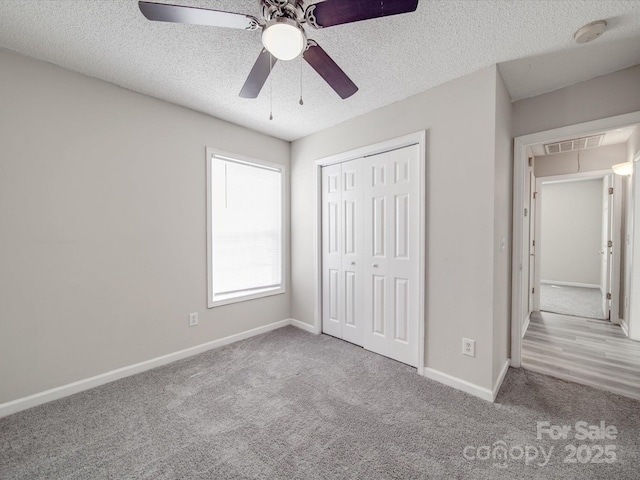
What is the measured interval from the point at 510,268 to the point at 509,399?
1114mm

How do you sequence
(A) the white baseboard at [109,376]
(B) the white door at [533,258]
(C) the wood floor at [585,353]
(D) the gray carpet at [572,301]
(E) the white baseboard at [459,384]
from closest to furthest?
(A) the white baseboard at [109,376], (E) the white baseboard at [459,384], (C) the wood floor at [585,353], (B) the white door at [533,258], (D) the gray carpet at [572,301]

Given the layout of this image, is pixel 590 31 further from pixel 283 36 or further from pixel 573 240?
pixel 573 240

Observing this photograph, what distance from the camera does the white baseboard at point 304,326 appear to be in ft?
11.3

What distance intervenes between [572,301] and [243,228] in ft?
18.9

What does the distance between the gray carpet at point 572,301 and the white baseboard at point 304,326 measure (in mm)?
3769

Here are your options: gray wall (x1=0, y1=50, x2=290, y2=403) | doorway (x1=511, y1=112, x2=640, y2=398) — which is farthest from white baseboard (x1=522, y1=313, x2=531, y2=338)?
gray wall (x1=0, y1=50, x2=290, y2=403)

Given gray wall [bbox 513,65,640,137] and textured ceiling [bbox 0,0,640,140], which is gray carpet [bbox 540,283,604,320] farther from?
textured ceiling [bbox 0,0,640,140]

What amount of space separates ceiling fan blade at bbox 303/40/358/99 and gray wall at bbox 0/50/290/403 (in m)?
1.75

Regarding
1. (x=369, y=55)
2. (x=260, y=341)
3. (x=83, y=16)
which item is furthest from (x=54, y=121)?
(x=260, y=341)

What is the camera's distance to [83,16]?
62.6 inches

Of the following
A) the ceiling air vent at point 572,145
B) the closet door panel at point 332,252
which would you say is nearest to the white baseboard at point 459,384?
the closet door panel at point 332,252

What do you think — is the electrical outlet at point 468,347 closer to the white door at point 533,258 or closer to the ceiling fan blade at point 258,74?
the ceiling fan blade at point 258,74

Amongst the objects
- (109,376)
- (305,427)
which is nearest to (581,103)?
(305,427)

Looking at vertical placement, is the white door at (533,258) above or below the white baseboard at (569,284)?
above
